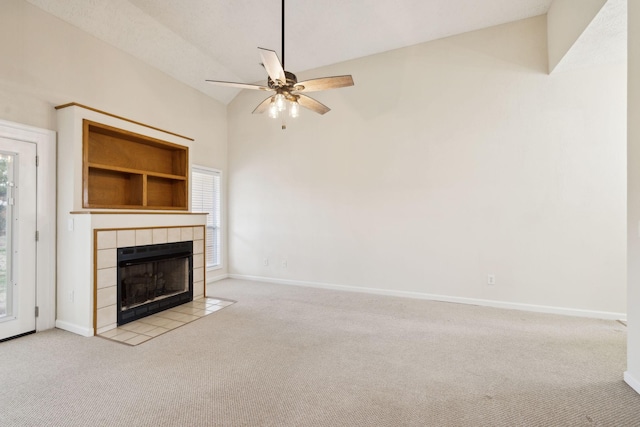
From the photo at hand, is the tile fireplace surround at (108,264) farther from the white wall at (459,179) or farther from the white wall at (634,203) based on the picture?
the white wall at (634,203)

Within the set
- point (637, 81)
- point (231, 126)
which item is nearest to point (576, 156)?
point (637, 81)

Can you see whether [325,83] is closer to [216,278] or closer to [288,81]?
[288,81]

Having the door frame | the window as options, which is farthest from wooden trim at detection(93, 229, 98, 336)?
the window

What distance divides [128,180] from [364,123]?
340 cm

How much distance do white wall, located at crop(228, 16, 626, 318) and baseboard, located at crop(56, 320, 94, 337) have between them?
275 centimetres

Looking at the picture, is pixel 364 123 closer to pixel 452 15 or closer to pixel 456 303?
pixel 452 15

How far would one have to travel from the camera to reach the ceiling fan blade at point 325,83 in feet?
8.09

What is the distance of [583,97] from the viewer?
3.46 m

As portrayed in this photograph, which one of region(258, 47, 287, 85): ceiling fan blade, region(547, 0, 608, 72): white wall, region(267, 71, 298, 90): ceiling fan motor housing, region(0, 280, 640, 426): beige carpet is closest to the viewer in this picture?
region(0, 280, 640, 426): beige carpet

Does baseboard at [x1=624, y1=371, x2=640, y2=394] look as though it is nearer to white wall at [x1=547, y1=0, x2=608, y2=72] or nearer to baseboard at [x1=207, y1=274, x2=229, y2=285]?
white wall at [x1=547, y1=0, x2=608, y2=72]

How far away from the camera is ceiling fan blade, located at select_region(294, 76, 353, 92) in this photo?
97.0 inches

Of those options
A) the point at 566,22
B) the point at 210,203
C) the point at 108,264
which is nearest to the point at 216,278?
the point at 210,203

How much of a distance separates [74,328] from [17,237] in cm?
106

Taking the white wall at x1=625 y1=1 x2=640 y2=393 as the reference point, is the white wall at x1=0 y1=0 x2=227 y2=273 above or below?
above
